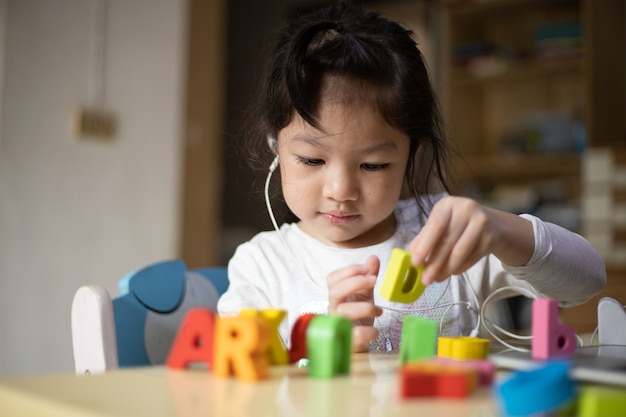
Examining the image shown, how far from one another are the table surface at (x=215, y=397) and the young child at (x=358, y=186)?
22 centimetres

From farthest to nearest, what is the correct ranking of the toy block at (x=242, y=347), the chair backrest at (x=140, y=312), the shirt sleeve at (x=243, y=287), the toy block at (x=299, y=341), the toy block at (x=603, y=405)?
the shirt sleeve at (x=243, y=287)
the chair backrest at (x=140, y=312)
the toy block at (x=299, y=341)
the toy block at (x=242, y=347)
the toy block at (x=603, y=405)

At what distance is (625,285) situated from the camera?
8.95 ft

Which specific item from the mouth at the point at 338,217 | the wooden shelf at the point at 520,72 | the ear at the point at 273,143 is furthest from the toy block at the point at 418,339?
the wooden shelf at the point at 520,72

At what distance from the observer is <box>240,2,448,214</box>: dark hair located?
95 cm

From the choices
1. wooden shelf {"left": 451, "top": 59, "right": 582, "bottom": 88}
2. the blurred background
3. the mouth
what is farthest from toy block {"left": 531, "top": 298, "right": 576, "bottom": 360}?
wooden shelf {"left": 451, "top": 59, "right": 582, "bottom": 88}

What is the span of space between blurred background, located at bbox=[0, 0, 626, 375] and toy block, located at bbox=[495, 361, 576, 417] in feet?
8.11

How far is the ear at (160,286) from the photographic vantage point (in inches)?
39.9

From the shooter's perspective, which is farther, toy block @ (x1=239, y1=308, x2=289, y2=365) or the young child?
the young child

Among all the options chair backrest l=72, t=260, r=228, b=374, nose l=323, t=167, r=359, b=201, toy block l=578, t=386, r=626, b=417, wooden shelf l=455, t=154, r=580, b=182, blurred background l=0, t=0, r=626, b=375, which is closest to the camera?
toy block l=578, t=386, r=626, b=417

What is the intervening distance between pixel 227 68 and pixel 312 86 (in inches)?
156

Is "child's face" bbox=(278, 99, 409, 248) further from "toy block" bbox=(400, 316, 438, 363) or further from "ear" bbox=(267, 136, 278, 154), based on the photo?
"toy block" bbox=(400, 316, 438, 363)

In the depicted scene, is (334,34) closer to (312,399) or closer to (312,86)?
(312,86)

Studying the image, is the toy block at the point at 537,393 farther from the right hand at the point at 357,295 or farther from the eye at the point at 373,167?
the eye at the point at 373,167

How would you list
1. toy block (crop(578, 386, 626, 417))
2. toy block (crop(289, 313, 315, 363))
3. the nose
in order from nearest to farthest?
1. toy block (crop(578, 386, 626, 417))
2. toy block (crop(289, 313, 315, 363))
3. the nose
